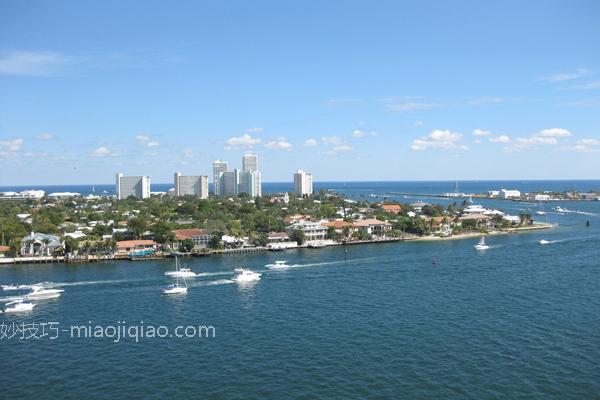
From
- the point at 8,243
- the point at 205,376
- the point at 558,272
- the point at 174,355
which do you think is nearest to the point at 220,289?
the point at 174,355

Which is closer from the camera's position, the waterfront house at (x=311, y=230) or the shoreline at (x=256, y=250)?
the shoreline at (x=256, y=250)

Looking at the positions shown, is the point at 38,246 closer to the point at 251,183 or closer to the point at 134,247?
the point at 134,247

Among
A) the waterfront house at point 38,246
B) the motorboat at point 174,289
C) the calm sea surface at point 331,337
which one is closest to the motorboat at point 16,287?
the calm sea surface at point 331,337

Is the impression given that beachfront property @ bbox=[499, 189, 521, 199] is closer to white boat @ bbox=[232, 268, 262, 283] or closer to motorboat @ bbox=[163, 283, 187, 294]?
white boat @ bbox=[232, 268, 262, 283]

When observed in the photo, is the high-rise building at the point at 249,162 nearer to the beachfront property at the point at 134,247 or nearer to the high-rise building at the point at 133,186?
the high-rise building at the point at 133,186

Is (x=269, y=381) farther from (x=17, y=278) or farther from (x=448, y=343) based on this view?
(x=17, y=278)
